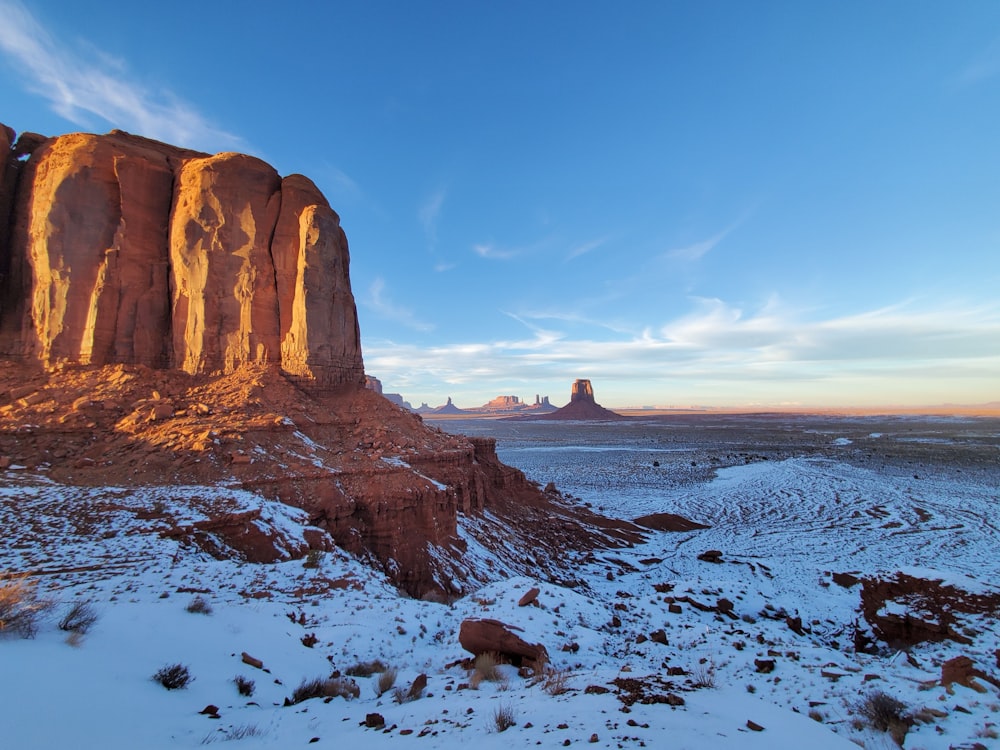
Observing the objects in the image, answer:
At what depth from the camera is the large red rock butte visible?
15133mm

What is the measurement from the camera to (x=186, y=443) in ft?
47.6

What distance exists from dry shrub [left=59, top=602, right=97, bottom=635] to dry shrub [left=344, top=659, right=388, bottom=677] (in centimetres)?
376

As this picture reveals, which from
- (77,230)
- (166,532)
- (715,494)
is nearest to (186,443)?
(166,532)

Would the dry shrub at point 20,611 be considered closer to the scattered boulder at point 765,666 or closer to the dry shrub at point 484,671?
the dry shrub at point 484,671

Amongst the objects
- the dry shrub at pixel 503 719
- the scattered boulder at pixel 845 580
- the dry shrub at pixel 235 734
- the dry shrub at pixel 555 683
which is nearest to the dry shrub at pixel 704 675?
the dry shrub at pixel 555 683

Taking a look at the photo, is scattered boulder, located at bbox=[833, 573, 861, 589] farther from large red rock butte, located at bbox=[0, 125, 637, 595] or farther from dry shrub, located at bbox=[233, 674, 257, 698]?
dry shrub, located at bbox=[233, 674, 257, 698]

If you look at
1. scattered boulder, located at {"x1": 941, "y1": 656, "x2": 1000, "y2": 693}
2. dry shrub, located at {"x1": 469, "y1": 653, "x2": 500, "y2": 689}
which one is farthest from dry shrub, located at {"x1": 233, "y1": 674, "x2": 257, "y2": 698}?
scattered boulder, located at {"x1": 941, "y1": 656, "x2": 1000, "y2": 693}

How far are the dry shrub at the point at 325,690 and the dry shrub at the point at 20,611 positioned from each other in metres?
3.29

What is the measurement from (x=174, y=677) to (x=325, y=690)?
197cm

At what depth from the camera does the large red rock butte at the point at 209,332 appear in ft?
49.6

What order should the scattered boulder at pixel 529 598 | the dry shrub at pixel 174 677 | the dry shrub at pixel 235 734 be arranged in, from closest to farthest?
the dry shrub at pixel 235 734 < the dry shrub at pixel 174 677 < the scattered boulder at pixel 529 598

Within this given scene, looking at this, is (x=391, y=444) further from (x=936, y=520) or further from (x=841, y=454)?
(x=841, y=454)

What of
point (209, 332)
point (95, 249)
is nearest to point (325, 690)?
point (209, 332)

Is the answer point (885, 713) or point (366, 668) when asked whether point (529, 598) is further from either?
point (885, 713)
